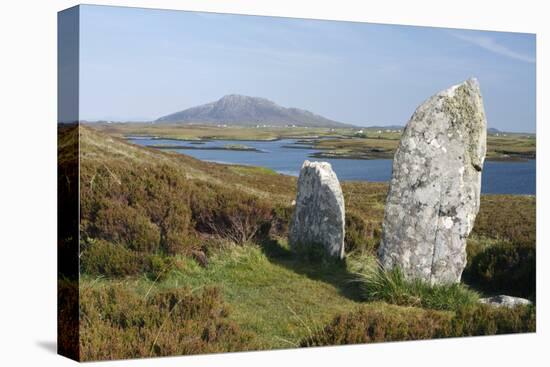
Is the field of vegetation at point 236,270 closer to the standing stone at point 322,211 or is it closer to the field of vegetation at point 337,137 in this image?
the standing stone at point 322,211

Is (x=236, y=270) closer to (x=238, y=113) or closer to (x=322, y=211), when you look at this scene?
(x=322, y=211)

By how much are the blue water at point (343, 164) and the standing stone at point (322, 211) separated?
0.61 feet

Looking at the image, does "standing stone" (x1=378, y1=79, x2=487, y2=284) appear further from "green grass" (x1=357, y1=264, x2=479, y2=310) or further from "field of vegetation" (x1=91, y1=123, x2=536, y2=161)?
"field of vegetation" (x1=91, y1=123, x2=536, y2=161)

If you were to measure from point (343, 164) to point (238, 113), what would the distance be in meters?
2.51

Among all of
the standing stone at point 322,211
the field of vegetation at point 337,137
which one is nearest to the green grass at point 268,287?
the standing stone at point 322,211

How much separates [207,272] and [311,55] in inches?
146

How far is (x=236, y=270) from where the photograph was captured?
1411 centimetres

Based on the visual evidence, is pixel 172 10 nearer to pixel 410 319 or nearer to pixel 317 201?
pixel 317 201

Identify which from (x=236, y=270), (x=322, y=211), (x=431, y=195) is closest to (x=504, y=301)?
(x=431, y=195)

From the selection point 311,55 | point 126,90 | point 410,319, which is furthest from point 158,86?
point 410,319

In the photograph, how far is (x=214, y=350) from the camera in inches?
494

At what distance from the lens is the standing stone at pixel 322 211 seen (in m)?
15.5

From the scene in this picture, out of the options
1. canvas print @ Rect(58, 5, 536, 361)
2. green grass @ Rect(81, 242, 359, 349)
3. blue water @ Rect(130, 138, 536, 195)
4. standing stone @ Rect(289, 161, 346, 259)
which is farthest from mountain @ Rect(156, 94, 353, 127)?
green grass @ Rect(81, 242, 359, 349)

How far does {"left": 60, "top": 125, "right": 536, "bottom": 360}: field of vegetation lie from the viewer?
12453 mm
